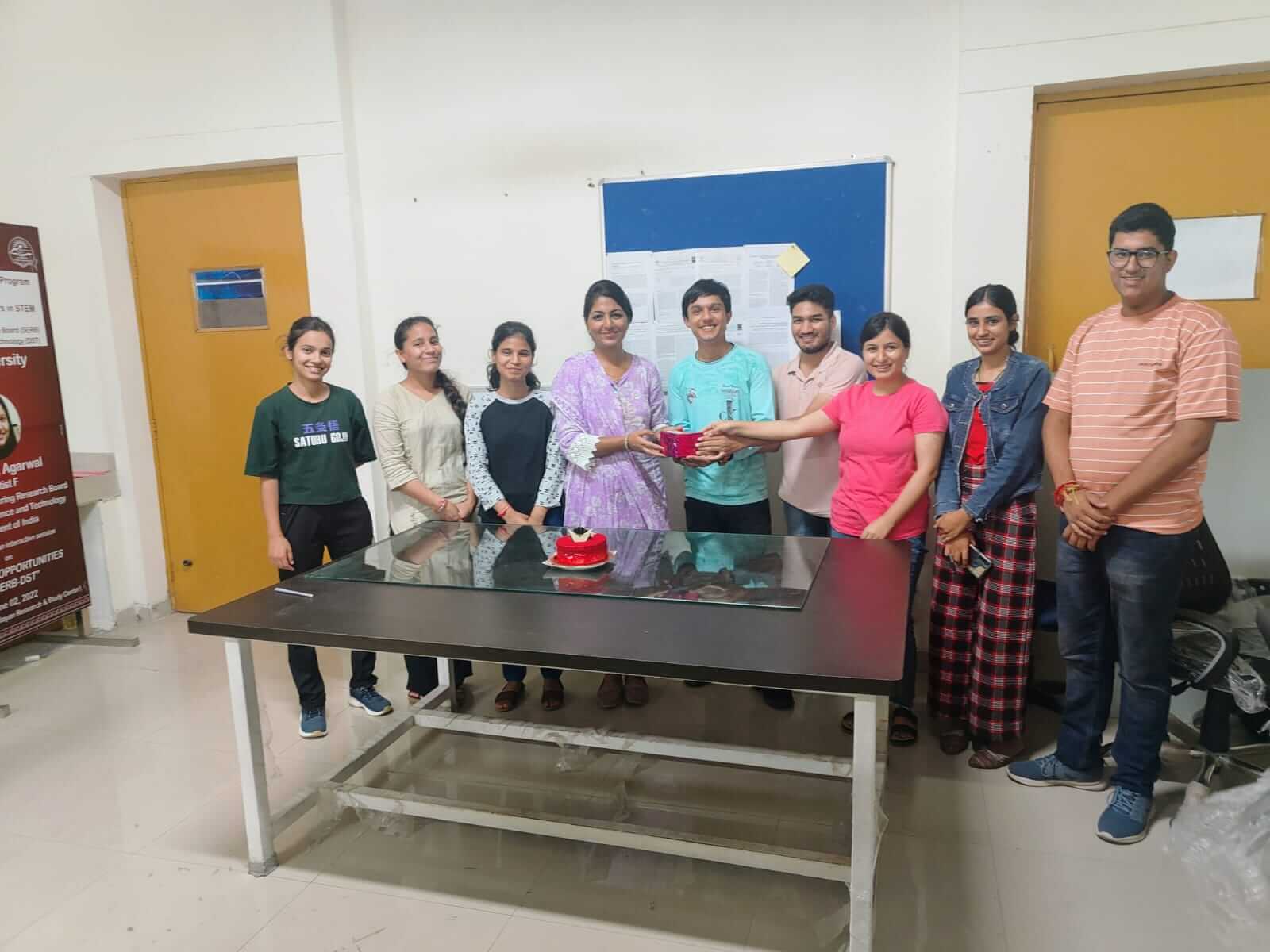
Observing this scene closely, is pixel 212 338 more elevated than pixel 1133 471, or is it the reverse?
pixel 212 338

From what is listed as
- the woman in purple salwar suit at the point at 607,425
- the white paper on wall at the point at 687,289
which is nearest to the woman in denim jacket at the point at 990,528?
the white paper on wall at the point at 687,289

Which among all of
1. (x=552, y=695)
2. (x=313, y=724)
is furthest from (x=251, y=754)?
(x=552, y=695)

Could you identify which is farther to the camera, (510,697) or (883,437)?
(510,697)

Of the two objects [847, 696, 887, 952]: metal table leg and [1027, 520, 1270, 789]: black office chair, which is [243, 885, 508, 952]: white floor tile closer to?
[847, 696, 887, 952]: metal table leg

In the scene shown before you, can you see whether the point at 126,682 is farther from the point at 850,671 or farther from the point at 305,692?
the point at 850,671

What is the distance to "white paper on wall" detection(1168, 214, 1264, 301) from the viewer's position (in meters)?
3.00

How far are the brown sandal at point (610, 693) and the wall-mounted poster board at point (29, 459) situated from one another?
2.58m

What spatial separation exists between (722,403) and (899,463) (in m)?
0.65

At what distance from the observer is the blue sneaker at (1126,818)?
89.7 inches

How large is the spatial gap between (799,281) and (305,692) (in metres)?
2.44

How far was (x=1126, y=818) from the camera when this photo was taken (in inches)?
90.5

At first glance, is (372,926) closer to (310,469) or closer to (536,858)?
(536,858)

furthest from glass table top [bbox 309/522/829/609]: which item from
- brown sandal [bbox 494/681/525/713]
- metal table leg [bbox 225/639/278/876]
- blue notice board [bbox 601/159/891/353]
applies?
blue notice board [bbox 601/159/891/353]

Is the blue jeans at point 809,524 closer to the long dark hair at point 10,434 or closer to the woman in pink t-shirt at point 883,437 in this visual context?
the woman in pink t-shirt at point 883,437
